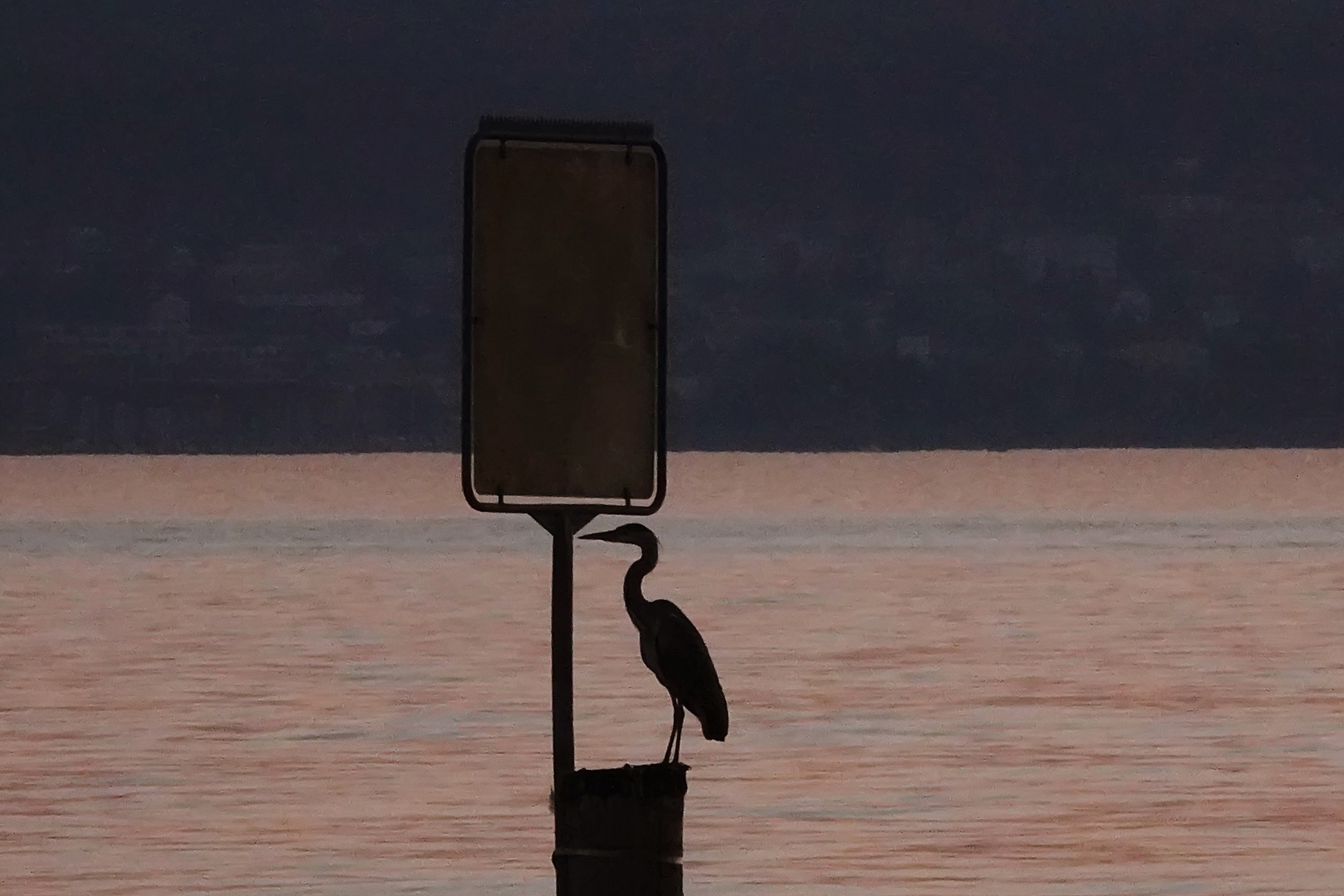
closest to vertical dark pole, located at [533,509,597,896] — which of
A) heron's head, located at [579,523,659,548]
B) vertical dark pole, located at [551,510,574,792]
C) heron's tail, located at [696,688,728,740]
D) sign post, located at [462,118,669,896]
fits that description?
vertical dark pole, located at [551,510,574,792]

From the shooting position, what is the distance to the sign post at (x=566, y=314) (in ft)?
21.2

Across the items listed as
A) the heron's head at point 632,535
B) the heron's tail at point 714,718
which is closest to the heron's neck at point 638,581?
the heron's head at point 632,535

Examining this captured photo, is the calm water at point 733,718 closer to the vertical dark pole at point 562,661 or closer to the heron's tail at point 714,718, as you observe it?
the heron's tail at point 714,718

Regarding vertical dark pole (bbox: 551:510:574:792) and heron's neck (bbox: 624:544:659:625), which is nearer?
vertical dark pole (bbox: 551:510:574:792)

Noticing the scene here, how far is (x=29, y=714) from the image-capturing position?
54.2ft

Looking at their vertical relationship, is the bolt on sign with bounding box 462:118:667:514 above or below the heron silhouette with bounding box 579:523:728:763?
above

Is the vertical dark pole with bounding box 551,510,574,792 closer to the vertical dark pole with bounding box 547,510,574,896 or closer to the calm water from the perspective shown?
the vertical dark pole with bounding box 547,510,574,896

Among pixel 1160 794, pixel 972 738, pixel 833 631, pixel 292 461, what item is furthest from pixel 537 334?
pixel 292 461

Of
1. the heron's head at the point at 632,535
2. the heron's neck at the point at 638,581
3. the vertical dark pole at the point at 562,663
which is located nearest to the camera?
the vertical dark pole at the point at 562,663

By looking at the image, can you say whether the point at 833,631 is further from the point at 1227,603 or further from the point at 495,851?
the point at 495,851

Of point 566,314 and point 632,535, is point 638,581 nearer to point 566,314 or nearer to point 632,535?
point 632,535

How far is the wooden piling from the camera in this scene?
260 inches

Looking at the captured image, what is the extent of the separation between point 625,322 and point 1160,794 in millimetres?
Answer: 6494

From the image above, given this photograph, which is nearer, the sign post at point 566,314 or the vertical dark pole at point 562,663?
the sign post at point 566,314
